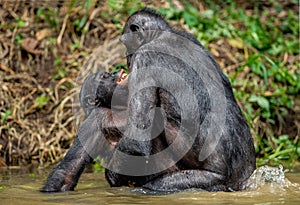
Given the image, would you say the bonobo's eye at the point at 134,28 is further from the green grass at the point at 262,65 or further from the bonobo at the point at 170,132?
the green grass at the point at 262,65

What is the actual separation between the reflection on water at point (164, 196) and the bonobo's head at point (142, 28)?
1.47 meters

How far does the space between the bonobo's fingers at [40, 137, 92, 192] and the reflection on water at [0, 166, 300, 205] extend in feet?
0.38

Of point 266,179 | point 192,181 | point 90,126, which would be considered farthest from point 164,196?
point 90,126

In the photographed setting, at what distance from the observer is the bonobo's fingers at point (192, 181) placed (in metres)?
5.67

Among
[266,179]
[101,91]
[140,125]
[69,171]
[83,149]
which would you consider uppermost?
[101,91]

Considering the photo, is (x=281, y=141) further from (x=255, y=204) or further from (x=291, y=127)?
(x=255, y=204)

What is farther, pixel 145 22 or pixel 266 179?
pixel 145 22

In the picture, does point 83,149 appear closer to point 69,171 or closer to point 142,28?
point 69,171

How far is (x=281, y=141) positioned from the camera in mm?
9055

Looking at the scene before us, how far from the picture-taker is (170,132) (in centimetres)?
597

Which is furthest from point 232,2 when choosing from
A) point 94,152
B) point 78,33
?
point 94,152

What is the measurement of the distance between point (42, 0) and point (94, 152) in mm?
5485

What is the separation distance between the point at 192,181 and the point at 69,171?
1.25 metres

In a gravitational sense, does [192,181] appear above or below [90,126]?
below
